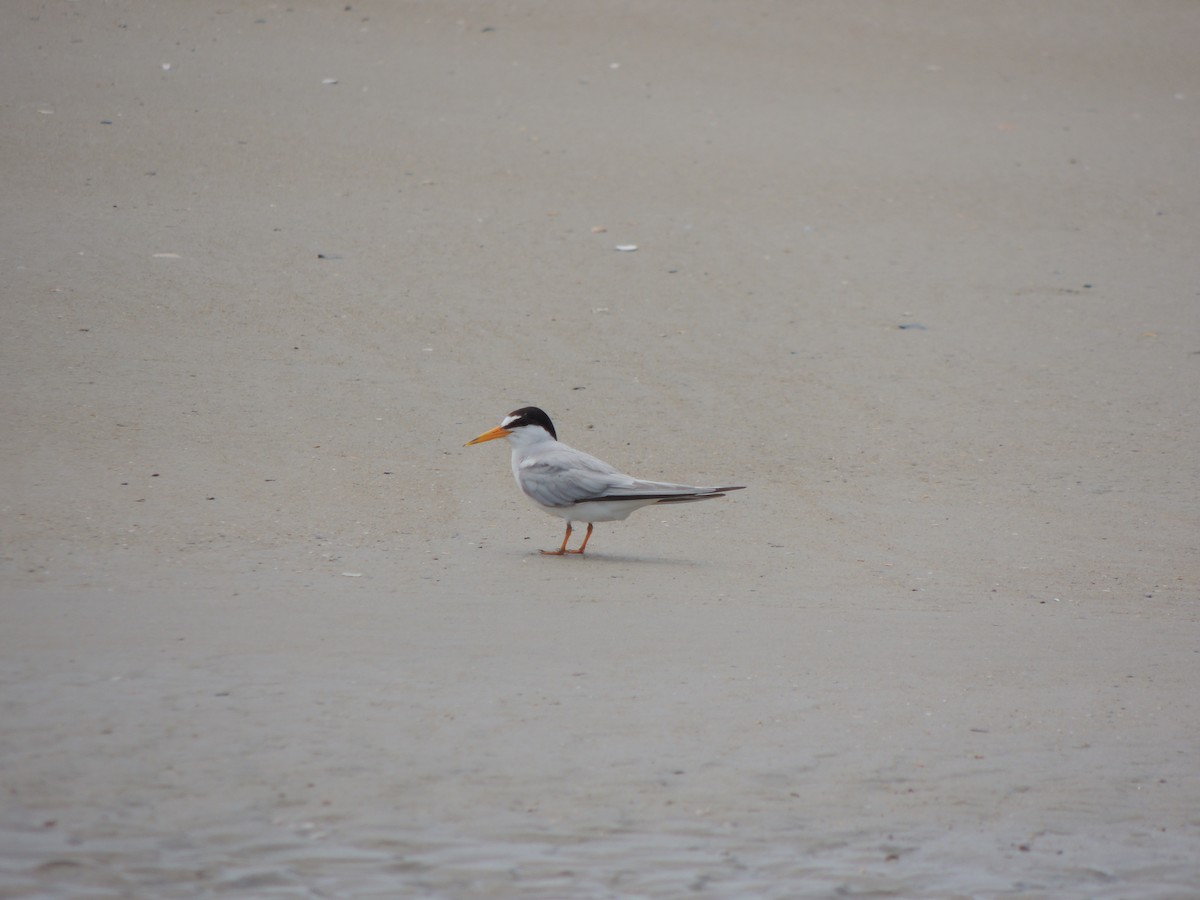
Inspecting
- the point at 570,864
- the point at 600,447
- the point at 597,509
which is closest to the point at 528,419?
the point at 597,509

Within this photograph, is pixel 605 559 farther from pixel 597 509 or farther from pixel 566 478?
pixel 566 478

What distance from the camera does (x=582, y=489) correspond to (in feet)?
20.6

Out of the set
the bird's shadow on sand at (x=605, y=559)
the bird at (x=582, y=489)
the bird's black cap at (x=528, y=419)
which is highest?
the bird's black cap at (x=528, y=419)

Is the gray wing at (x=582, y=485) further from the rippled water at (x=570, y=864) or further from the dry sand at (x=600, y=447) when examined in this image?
the rippled water at (x=570, y=864)

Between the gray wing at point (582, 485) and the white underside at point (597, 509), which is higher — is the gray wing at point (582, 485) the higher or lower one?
the higher one

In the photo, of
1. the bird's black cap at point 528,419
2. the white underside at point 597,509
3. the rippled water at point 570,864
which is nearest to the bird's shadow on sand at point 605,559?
the white underside at point 597,509

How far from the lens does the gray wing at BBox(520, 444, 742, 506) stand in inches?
244

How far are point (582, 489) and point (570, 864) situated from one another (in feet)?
A: 9.04

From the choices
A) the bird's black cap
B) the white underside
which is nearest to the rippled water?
the white underside

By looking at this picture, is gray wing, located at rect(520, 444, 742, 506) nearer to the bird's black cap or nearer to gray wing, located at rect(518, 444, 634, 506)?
gray wing, located at rect(518, 444, 634, 506)

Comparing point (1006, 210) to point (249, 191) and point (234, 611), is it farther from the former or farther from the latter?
point (234, 611)

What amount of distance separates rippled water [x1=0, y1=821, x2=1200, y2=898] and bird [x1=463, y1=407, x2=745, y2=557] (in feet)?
8.20

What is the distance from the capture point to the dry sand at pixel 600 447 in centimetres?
390

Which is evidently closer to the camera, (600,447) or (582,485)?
(582,485)
